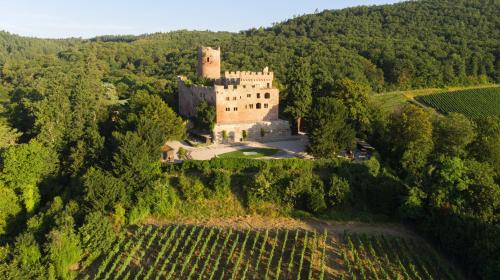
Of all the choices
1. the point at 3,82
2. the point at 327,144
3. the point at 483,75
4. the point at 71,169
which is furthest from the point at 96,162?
the point at 3,82

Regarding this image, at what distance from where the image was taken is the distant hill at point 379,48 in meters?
82.8

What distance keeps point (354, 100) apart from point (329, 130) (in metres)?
7.21

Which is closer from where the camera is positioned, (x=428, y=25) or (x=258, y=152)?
(x=258, y=152)

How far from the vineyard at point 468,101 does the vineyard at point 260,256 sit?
43.3 m

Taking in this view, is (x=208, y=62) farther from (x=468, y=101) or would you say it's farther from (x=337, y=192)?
(x=468, y=101)

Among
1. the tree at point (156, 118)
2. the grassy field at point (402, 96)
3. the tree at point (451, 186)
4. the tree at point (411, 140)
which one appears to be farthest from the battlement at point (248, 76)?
the tree at point (451, 186)

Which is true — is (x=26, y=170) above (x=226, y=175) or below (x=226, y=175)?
above

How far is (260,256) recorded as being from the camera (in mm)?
30266

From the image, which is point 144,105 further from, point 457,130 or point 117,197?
point 457,130

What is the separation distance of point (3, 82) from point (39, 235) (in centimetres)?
9113

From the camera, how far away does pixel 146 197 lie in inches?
1411

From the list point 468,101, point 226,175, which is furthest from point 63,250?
point 468,101

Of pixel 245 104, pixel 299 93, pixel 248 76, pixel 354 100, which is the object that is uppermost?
pixel 248 76

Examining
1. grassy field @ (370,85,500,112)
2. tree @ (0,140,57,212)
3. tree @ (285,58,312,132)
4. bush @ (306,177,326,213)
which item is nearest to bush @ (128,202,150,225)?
tree @ (0,140,57,212)
